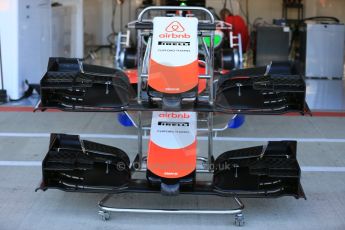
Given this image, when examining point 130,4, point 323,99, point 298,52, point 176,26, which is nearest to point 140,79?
point 176,26

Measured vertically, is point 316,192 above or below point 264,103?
below

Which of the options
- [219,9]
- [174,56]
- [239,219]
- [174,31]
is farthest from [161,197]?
[219,9]

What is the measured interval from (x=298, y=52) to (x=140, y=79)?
275 inches

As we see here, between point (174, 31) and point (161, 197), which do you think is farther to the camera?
point (161, 197)

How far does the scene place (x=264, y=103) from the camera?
348cm

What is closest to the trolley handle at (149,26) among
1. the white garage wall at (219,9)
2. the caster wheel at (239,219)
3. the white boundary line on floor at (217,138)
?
the caster wheel at (239,219)

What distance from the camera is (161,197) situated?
3803 millimetres

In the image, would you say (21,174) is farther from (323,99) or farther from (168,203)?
(323,99)

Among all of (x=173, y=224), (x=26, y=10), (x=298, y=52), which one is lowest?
(x=173, y=224)

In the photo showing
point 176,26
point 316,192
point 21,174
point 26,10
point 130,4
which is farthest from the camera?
point 130,4

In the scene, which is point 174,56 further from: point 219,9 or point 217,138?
point 219,9

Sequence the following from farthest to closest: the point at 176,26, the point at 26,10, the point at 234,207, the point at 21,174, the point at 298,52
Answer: the point at 298,52 < the point at 26,10 < the point at 21,174 < the point at 234,207 < the point at 176,26

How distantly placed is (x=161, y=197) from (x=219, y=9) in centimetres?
867

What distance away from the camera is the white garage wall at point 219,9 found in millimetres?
12039
